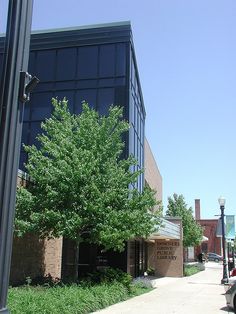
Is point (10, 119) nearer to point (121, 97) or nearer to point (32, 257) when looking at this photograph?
point (32, 257)

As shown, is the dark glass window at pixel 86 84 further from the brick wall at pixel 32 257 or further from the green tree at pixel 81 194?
the brick wall at pixel 32 257

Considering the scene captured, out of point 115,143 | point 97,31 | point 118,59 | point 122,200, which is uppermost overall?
point 97,31

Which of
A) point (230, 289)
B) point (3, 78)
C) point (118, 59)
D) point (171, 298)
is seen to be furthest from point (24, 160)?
point (3, 78)

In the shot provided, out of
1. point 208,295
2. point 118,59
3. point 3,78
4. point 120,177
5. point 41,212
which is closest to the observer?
point 3,78

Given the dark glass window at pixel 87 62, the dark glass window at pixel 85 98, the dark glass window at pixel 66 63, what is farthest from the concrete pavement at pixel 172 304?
the dark glass window at pixel 66 63

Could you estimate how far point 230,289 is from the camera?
1173cm

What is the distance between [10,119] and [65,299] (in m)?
9.21

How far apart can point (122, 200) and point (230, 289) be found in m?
5.45

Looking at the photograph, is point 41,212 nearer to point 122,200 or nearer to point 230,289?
point 122,200

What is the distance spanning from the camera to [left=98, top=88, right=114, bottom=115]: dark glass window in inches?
924

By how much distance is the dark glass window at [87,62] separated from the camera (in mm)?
24141

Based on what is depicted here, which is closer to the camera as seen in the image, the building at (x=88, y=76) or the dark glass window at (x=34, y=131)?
the dark glass window at (x=34, y=131)

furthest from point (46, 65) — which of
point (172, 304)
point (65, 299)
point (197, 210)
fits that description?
point (197, 210)

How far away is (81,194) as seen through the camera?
48.3 feet
